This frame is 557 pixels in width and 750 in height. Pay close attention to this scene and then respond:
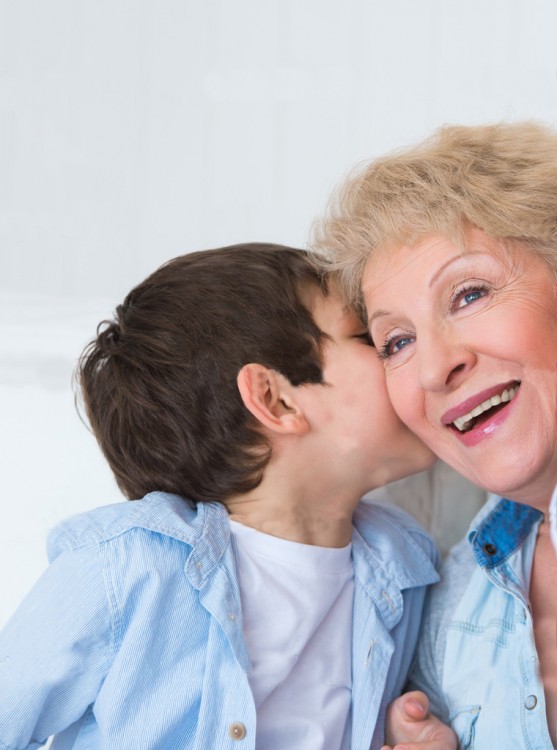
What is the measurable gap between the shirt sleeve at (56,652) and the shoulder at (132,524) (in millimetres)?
33

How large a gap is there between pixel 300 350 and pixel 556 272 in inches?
17.9

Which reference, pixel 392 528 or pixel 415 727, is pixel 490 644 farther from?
pixel 392 528

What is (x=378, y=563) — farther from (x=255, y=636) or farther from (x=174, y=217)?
(x=174, y=217)

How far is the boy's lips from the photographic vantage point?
1425mm

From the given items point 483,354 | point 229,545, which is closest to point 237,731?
point 229,545

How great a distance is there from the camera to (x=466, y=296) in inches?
57.6

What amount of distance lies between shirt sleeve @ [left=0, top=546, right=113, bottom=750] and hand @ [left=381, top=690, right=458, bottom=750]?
493 millimetres

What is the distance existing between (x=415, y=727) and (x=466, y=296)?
726mm

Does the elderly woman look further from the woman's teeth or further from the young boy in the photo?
the young boy

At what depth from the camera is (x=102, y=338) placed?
5.89 feet

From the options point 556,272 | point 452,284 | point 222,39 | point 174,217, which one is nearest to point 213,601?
point 452,284

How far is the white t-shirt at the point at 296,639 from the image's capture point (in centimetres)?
155

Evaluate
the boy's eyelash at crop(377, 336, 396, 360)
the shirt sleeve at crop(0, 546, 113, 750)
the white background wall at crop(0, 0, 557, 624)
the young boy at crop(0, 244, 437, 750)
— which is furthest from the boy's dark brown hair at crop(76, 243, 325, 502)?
the white background wall at crop(0, 0, 557, 624)

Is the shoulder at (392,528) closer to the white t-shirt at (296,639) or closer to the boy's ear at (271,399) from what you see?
the white t-shirt at (296,639)
